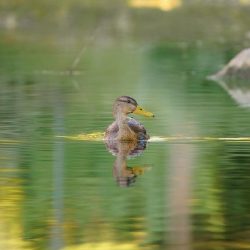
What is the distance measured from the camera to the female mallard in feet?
57.8

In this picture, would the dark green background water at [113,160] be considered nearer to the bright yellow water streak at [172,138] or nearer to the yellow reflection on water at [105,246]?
the yellow reflection on water at [105,246]

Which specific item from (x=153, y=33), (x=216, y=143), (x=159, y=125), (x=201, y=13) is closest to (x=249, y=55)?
(x=159, y=125)

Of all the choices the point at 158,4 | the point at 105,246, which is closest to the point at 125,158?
the point at 105,246

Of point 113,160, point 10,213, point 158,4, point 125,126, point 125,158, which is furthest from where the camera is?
point 158,4

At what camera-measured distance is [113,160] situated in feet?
51.6

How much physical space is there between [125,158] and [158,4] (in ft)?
181

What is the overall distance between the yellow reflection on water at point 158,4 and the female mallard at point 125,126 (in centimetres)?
4944

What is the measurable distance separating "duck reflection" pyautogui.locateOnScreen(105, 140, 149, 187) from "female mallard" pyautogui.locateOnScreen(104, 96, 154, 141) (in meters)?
0.12

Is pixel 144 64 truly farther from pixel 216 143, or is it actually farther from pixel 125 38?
pixel 216 143

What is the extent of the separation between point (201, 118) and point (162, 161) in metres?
5.27

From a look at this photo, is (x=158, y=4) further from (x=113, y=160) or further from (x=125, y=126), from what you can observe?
(x=113, y=160)

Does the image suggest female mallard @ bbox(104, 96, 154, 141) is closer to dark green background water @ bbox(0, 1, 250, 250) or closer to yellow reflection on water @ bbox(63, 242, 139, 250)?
dark green background water @ bbox(0, 1, 250, 250)

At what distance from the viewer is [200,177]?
1417cm

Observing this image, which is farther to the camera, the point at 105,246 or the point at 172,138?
the point at 172,138
